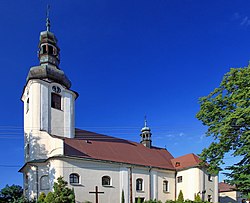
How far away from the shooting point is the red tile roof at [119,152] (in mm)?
27156

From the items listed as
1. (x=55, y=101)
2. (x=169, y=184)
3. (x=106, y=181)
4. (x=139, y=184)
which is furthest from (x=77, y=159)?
(x=169, y=184)

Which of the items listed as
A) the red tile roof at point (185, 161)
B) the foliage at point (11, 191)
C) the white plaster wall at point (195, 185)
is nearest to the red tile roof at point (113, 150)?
the red tile roof at point (185, 161)

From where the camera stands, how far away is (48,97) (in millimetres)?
27812

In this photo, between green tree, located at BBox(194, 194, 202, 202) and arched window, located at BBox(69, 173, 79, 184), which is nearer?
arched window, located at BBox(69, 173, 79, 184)

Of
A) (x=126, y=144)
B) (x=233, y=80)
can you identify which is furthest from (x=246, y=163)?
(x=126, y=144)

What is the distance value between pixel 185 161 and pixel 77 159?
14605 millimetres

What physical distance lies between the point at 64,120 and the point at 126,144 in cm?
883

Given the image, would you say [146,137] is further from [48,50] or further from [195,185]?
[48,50]

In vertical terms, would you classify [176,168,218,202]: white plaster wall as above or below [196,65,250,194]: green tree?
below

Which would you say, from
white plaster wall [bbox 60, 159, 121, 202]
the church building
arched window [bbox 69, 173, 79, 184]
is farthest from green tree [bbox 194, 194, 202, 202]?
arched window [bbox 69, 173, 79, 184]

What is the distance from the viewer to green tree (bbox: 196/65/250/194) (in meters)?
16.6

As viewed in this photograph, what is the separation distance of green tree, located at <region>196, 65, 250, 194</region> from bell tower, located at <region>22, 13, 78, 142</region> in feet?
48.6

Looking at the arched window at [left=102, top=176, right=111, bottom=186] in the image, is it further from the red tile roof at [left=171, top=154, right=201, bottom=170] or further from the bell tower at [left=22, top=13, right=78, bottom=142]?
the red tile roof at [left=171, top=154, right=201, bottom=170]

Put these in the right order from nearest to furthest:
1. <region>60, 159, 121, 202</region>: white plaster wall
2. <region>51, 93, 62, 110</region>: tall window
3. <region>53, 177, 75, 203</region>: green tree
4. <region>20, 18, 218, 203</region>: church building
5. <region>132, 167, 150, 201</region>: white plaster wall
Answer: <region>53, 177, 75, 203</region>: green tree, <region>60, 159, 121, 202</region>: white plaster wall, <region>20, 18, 218, 203</region>: church building, <region>51, 93, 62, 110</region>: tall window, <region>132, 167, 150, 201</region>: white plaster wall
